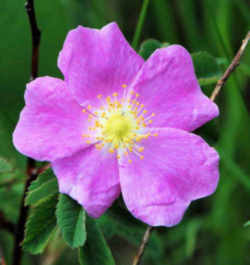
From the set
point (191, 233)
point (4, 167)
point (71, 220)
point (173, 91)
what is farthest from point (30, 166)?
point (191, 233)

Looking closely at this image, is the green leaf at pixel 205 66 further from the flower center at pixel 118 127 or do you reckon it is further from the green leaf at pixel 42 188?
the green leaf at pixel 42 188

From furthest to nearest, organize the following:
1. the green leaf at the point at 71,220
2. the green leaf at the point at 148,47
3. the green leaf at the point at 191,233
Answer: the green leaf at the point at 191,233 < the green leaf at the point at 148,47 < the green leaf at the point at 71,220

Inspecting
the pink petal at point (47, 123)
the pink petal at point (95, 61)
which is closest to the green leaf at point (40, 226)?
the pink petal at point (47, 123)

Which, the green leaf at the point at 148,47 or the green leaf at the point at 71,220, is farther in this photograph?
the green leaf at the point at 148,47

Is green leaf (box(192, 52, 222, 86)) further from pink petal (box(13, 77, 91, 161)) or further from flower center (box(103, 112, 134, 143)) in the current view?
pink petal (box(13, 77, 91, 161))

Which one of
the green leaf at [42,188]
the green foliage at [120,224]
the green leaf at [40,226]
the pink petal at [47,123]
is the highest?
the pink petal at [47,123]

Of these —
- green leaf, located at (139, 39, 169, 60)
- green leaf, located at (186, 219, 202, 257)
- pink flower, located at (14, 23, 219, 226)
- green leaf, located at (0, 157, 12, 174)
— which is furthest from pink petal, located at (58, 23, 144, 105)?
green leaf, located at (186, 219, 202, 257)
